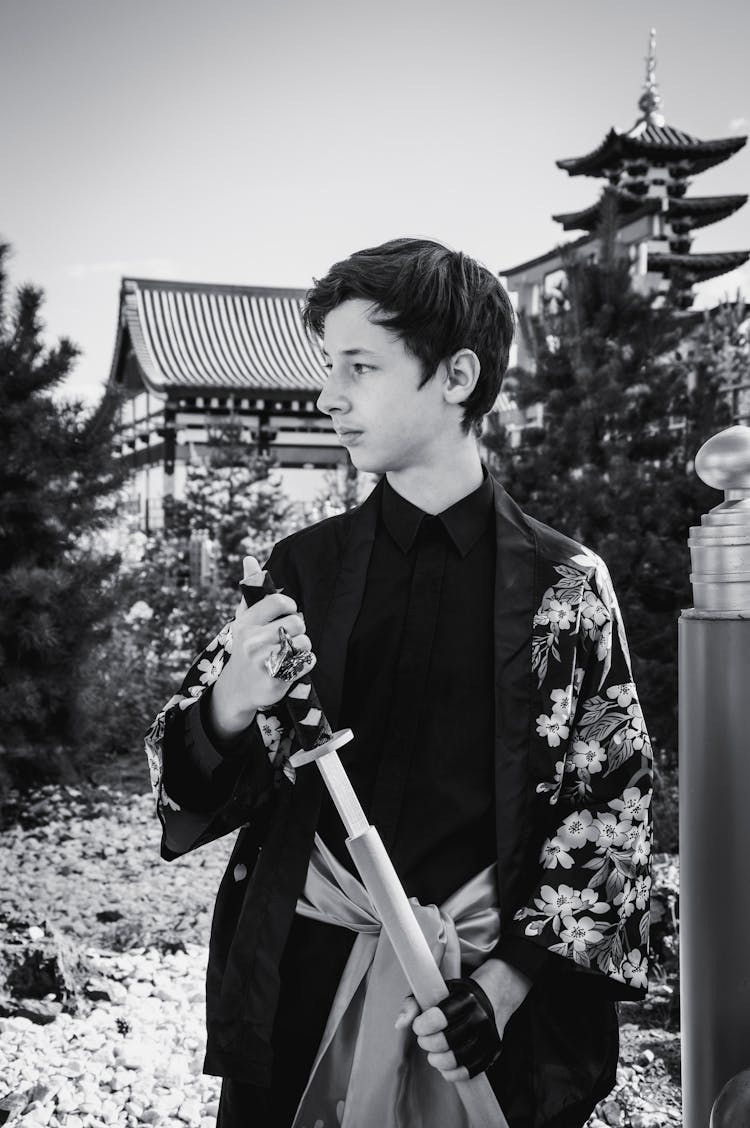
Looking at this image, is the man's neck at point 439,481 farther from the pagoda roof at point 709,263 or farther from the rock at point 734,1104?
the pagoda roof at point 709,263

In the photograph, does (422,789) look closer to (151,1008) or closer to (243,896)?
(243,896)

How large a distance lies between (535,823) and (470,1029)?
27cm

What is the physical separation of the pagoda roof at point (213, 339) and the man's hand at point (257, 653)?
673 inches

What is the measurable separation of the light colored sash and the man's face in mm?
535

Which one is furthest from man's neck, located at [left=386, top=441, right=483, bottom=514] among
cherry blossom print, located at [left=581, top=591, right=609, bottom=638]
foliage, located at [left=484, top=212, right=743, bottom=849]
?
foliage, located at [left=484, top=212, right=743, bottom=849]

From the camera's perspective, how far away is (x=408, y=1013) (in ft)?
3.76

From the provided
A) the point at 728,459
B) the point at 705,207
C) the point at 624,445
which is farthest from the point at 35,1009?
the point at 705,207

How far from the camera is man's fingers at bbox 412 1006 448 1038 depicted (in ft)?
3.63

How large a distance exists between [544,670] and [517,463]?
14.4 ft

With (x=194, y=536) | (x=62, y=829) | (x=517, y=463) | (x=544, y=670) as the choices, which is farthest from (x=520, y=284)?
(x=544, y=670)

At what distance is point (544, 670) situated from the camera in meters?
1.29

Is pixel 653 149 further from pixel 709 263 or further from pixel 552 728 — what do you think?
pixel 552 728

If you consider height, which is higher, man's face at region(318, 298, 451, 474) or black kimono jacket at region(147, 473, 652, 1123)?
man's face at region(318, 298, 451, 474)

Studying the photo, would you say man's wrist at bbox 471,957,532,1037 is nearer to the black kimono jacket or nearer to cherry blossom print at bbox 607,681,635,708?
the black kimono jacket
